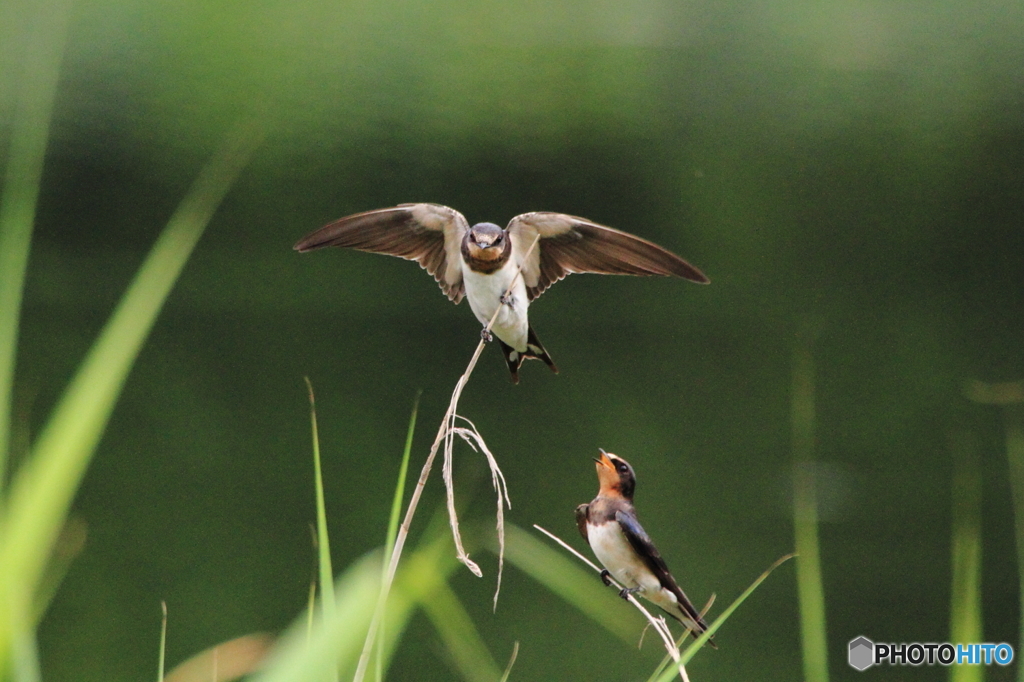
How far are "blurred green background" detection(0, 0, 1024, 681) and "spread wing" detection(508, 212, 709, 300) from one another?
4579 millimetres

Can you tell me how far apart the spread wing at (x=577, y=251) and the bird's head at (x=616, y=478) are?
0.59m

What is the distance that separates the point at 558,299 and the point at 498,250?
403 inches

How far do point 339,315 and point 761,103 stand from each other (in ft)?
25.7

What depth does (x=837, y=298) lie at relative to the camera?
1430cm

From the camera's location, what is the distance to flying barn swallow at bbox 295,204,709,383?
356cm

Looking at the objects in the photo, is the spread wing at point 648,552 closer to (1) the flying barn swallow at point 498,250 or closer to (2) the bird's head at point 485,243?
(1) the flying barn swallow at point 498,250

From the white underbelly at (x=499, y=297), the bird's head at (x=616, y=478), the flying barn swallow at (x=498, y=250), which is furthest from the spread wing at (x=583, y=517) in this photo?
the white underbelly at (x=499, y=297)

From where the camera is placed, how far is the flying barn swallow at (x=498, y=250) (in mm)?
3561

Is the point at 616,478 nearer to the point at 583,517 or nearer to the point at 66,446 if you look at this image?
the point at 583,517

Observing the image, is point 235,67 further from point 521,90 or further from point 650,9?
point 650,9

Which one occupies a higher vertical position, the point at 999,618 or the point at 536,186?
the point at 536,186

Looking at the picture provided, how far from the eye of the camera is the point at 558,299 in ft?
45.9

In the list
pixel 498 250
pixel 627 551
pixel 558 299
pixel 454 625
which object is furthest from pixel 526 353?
pixel 558 299

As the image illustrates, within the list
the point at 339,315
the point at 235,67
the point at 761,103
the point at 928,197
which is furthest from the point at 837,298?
the point at 235,67
